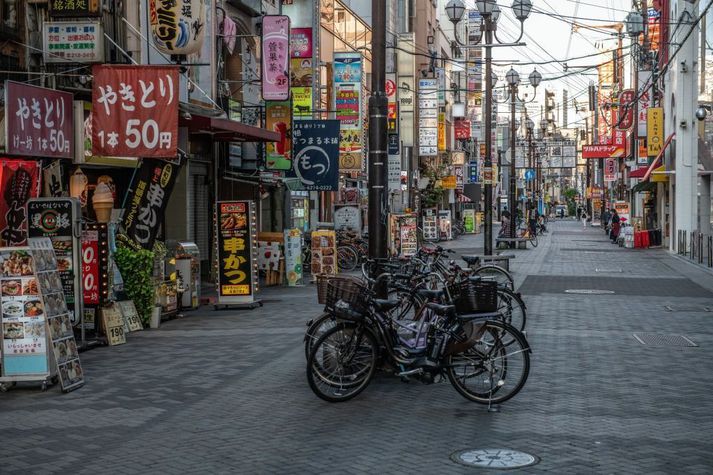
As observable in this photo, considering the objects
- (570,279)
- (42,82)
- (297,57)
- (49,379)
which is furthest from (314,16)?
(49,379)

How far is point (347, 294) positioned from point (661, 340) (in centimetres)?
638

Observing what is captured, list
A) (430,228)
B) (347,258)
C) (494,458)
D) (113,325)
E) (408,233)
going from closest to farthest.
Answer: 1. (494,458)
2. (113,325)
3. (347,258)
4. (408,233)
5. (430,228)

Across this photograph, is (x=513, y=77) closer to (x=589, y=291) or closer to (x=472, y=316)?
(x=589, y=291)

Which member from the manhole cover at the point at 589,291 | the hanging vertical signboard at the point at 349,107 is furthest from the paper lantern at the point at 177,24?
the hanging vertical signboard at the point at 349,107

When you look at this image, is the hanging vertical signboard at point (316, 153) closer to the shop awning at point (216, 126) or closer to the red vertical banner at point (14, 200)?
the shop awning at point (216, 126)

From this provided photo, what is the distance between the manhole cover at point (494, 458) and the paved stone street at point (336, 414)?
0.37 feet

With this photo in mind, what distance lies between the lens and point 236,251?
728 inches

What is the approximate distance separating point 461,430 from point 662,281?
18286 mm

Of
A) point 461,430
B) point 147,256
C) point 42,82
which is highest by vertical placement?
point 42,82

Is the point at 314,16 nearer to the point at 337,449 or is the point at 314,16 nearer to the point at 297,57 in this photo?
the point at 297,57

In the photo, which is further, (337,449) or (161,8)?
(161,8)

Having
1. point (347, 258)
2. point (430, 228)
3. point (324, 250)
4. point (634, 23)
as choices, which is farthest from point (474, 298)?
point (430, 228)

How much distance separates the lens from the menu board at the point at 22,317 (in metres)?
10.5

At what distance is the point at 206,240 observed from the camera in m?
25.8
